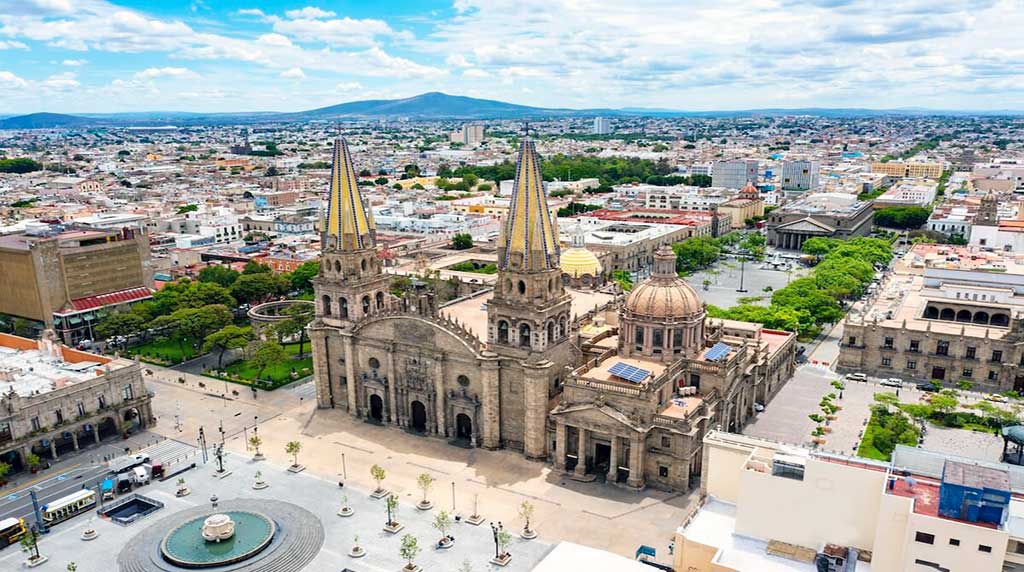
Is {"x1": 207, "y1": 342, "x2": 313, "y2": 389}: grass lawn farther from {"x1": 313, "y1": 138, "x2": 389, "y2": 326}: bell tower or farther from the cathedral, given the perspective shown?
{"x1": 313, "y1": 138, "x2": 389, "y2": 326}: bell tower

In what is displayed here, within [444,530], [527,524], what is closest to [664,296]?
[527,524]

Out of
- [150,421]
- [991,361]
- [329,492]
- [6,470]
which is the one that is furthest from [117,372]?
[991,361]

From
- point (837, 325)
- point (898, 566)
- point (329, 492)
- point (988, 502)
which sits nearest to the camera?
point (988, 502)

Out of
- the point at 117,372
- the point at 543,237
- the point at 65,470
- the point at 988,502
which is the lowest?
the point at 65,470

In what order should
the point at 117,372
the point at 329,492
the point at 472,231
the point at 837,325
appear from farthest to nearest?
the point at 472,231, the point at 837,325, the point at 117,372, the point at 329,492

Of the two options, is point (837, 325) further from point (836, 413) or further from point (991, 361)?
point (836, 413)

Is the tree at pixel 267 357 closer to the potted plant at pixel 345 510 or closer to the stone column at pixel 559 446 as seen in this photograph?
the potted plant at pixel 345 510

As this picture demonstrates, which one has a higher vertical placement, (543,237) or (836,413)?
(543,237)

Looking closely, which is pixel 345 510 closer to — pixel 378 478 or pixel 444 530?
pixel 378 478
